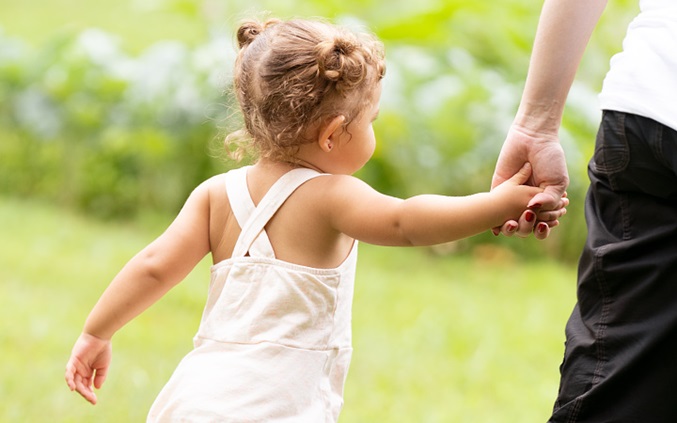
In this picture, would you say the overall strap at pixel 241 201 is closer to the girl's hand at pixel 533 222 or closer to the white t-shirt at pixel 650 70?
the girl's hand at pixel 533 222

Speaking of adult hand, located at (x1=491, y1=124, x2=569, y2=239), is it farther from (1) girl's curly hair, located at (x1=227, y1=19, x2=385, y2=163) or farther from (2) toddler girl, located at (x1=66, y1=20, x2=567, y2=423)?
(1) girl's curly hair, located at (x1=227, y1=19, x2=385, y2=163)

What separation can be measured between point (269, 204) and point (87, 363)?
0.57 m

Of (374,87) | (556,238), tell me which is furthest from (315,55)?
(556,238)

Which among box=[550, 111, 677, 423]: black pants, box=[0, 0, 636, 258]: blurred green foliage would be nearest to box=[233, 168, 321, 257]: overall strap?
box=[550, 111, 677, 423]: black pants

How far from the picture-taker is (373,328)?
4.38 metres

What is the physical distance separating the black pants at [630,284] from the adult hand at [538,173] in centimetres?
9

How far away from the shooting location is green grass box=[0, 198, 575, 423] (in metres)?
3.59

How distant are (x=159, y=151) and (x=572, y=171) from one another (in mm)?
2171

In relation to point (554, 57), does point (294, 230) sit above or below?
below

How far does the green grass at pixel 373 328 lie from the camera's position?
3588mm

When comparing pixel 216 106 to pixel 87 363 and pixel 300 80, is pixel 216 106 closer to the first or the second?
pixel 87 363

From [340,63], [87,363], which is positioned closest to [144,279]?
[87,363]

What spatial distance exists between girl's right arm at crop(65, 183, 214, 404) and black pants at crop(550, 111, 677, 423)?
763mm

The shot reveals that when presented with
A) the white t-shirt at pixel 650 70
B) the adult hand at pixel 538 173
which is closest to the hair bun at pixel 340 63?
the adult hand at pixel 538 173
